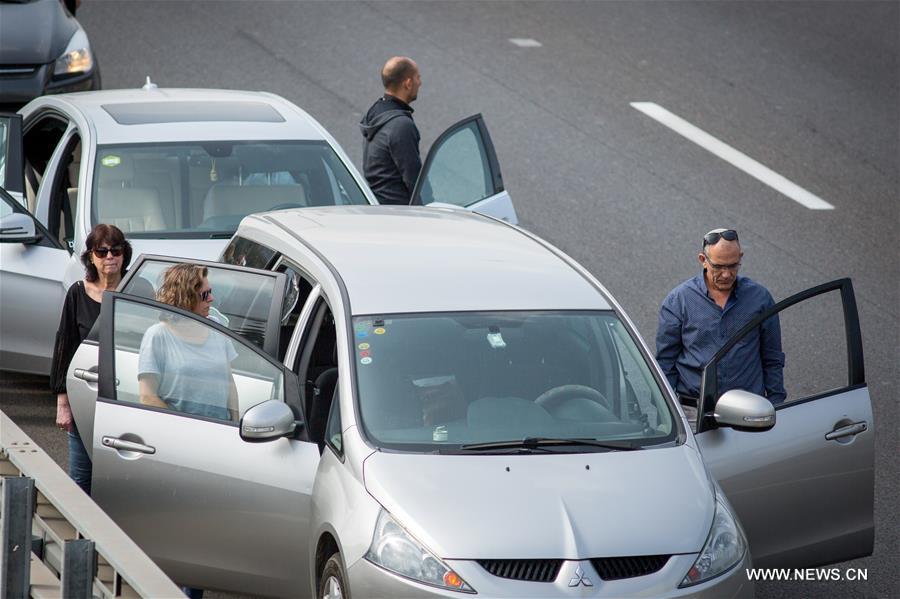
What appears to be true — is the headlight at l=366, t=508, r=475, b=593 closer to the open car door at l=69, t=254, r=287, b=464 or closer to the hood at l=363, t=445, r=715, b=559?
the hood at l=363, t=445, r=715, b=559

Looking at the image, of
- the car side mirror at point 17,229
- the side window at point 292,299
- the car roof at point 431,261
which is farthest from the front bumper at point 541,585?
the car side mirror at point 17,229

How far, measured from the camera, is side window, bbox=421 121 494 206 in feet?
30.2

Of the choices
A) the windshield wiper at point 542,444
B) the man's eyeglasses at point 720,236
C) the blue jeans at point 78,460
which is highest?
the man's eyeglasses at point 720,236

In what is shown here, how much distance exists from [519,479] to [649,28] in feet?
47.0

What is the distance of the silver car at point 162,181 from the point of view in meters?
8.63

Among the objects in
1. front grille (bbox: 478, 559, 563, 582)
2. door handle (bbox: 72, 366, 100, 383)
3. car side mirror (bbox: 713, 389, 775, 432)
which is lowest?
door handle (bbox: 72, 366, 100, 383)

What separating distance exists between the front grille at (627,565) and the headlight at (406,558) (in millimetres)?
494

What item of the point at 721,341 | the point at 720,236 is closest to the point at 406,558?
the point at 721,341

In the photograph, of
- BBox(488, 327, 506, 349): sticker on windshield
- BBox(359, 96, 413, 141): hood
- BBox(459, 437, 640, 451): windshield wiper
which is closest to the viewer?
BBox(459, 437, 640, 451): windshield wiper

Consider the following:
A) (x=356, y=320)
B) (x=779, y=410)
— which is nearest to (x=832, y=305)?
(x=779, y=410)

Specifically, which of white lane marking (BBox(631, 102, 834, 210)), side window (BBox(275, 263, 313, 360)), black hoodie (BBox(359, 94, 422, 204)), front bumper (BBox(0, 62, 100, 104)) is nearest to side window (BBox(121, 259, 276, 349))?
side window (BBox(275, 263, 313, 360))

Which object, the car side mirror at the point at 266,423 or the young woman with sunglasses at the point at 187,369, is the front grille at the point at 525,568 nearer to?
the car side mirror at the point at 266,423

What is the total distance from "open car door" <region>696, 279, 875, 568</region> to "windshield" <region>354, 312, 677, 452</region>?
414mm

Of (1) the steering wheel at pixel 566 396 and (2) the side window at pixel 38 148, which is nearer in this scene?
(1) the steering wheel at pixel 566 396
